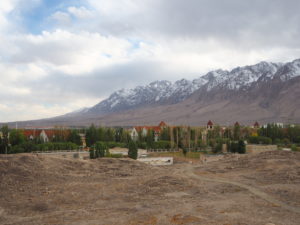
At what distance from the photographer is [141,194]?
1775 cm

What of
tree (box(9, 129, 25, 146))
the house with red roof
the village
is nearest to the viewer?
the village

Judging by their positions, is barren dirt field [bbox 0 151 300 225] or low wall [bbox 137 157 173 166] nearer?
barren dirt field [bbox 0 151 300 225]

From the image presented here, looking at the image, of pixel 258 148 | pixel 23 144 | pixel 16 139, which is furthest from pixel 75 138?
pixel 258 148

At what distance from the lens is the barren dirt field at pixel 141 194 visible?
13.2 metres

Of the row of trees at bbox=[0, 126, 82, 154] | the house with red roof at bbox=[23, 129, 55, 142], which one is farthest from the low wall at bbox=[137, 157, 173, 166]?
the house with red roof at bbox=[23, 129, 55, 142]

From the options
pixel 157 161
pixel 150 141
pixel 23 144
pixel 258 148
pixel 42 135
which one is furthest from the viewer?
pixel 42 135

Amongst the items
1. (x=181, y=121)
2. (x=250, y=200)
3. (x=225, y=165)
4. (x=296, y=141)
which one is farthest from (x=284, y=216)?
(x=181, y=121)

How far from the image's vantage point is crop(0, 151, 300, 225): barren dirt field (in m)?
13.2

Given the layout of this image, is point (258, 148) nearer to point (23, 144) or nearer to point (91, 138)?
point (91, 138)

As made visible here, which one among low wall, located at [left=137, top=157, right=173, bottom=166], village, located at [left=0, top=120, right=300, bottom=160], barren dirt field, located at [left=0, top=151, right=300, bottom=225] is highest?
village, located at [left=0, top=120, right=300, bottom=160]

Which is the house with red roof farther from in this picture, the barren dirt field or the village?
the barren dirt field

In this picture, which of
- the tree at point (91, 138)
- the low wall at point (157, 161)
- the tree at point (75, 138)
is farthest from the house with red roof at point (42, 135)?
the low wall at point (157, 161)

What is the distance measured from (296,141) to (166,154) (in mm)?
27179

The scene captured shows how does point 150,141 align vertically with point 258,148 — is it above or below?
above
